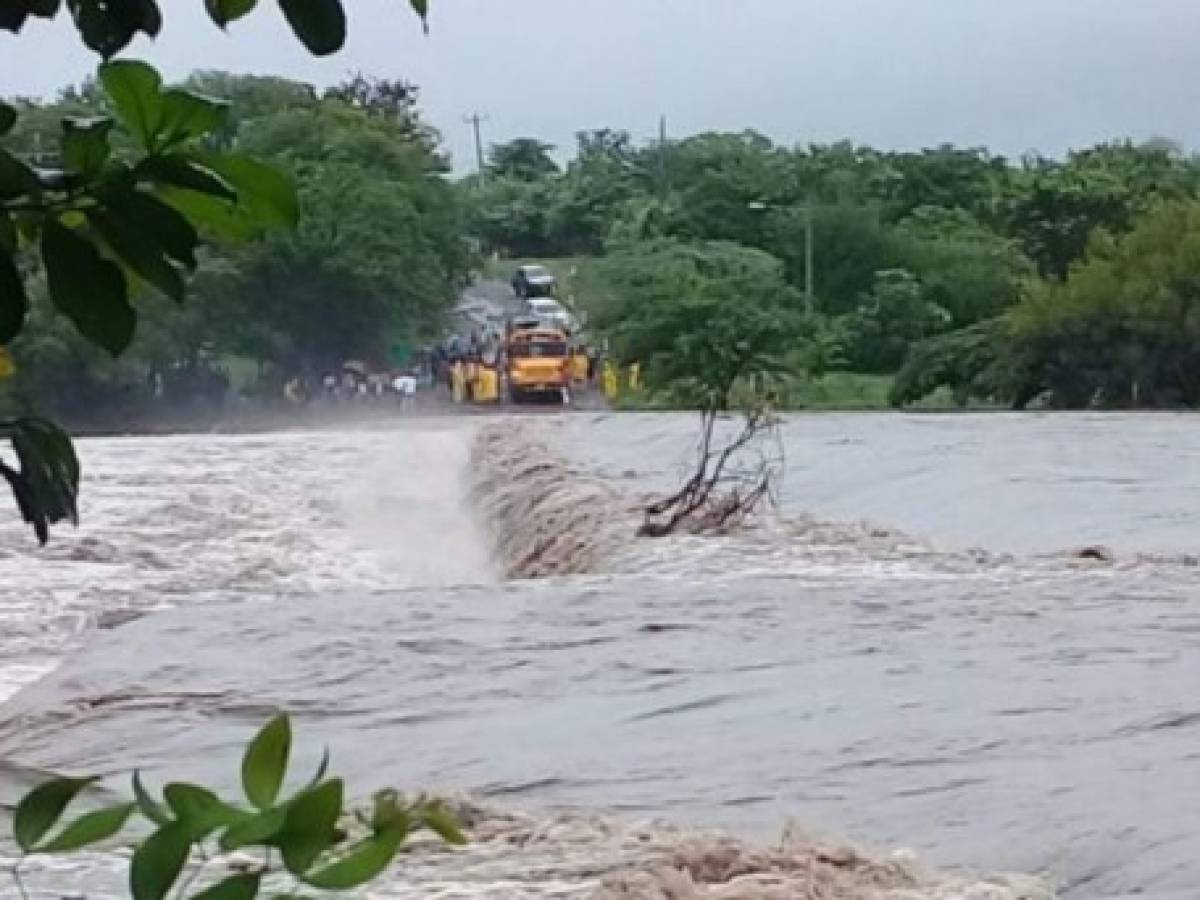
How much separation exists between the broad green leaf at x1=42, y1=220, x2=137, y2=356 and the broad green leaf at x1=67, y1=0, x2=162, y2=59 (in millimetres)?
73

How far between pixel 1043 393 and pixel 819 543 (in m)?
17.1

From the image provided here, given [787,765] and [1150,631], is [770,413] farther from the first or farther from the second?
[787,765]

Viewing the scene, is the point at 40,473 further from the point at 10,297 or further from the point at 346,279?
the point at 346,279

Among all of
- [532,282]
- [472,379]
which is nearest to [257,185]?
[472,379]

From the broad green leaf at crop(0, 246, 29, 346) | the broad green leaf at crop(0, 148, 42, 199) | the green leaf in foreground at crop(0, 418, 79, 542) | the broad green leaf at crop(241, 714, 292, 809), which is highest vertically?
the broad green leaf at crop(0, 148, 42, 199)

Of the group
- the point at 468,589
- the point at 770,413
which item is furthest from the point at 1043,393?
the point at 468,589

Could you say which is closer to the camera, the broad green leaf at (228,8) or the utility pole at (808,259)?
the broad green leaf at (228,8)

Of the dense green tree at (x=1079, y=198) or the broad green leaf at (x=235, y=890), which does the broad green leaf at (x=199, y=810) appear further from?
the dense green tree at (x=1079, y=198)

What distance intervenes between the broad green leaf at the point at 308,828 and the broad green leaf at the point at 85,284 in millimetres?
140

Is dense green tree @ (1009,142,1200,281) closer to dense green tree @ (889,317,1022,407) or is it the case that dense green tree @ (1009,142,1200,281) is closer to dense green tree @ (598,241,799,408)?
dense green tree @ (889,317,1022,407)

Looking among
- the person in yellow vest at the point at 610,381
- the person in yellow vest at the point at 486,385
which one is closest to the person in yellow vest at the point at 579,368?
the person in yellow vest at the point at 610,381

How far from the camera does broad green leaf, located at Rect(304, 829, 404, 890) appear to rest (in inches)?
26.0

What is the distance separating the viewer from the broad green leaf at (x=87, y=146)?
27.6 inches

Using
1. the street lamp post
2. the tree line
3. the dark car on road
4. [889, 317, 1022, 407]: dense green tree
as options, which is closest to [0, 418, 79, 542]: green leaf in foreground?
the tree line
